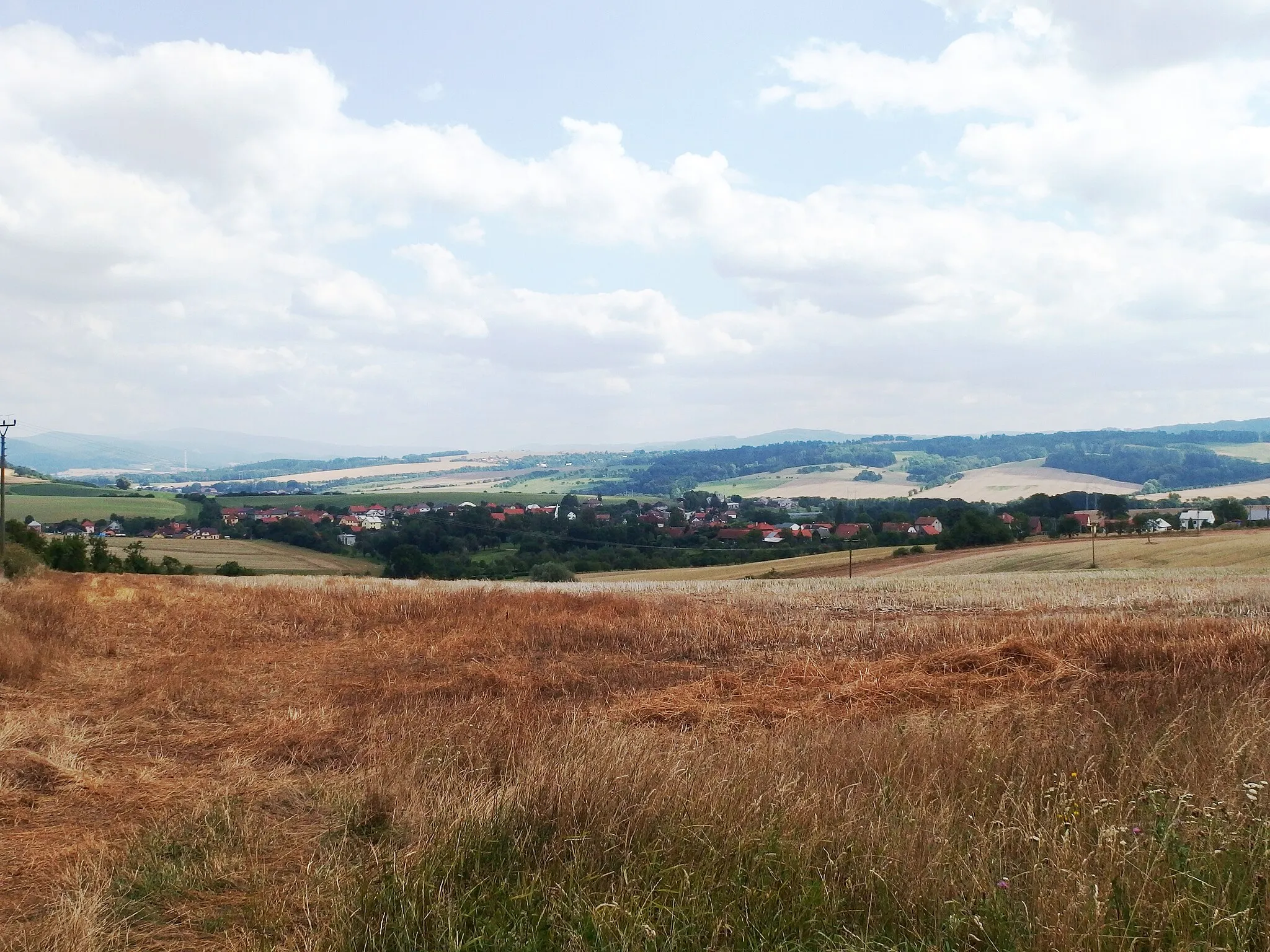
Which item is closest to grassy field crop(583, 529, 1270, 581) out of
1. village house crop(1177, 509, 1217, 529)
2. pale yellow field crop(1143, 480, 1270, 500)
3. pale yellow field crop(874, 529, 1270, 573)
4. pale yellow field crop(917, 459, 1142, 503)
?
pale yellow field crop(874, 529, 1270, 573)

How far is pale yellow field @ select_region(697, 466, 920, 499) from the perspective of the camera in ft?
508

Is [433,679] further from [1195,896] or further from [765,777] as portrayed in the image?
[1195,896]

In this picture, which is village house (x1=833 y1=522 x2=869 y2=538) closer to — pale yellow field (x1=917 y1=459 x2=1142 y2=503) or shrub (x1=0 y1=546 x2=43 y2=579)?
pale yellow field (x1=917 y1=459 x2=1142 y2=503)

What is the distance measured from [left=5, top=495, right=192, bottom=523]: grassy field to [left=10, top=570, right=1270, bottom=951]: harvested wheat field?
94.9 m

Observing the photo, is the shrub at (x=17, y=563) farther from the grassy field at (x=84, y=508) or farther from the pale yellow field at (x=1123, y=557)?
the grassy field at (x=84, y=508)

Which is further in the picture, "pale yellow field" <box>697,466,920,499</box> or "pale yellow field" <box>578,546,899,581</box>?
"pale yellow field" <box>697,466,920,499</box>

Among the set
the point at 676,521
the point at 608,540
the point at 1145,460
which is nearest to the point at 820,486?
the point at 1145,460

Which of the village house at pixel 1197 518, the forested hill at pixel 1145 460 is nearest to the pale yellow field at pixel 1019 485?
the forested hill at pixel 1145 460

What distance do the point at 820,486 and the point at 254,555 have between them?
116086mm

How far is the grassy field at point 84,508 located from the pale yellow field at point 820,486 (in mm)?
89459

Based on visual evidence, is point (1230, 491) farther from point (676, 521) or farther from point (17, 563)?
point (17, 563)

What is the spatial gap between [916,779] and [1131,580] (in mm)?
30998

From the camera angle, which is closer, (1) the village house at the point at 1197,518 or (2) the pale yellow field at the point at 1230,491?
(1) the village house at the point at 1197,518

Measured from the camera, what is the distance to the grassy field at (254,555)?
204ft
